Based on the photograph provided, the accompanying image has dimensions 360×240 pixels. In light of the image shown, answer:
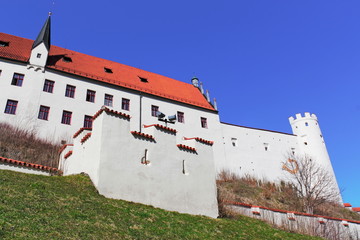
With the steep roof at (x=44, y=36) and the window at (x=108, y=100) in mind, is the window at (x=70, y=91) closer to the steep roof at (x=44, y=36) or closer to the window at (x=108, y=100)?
the window at (x=108, y=100)

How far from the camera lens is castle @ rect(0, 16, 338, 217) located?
11938 millimetres

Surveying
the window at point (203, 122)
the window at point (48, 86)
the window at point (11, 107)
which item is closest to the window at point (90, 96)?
the window at point (48, 86)

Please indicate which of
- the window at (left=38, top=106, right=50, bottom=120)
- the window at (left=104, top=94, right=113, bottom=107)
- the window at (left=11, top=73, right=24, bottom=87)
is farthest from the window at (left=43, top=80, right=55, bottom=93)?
the window at (left=104, top=94, right=113, bottom=107)

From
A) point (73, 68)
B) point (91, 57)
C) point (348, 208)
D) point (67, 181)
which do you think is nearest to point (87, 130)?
point (67, 181)

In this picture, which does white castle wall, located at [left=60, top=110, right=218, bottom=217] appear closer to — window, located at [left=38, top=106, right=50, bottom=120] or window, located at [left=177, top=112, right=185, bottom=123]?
window, located at [left=38, top=106, right=50, bottom=120]

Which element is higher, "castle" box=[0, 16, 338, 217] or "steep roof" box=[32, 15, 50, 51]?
"steep roof" box=[32, 15, 50, 51]

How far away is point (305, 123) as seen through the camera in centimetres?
4475

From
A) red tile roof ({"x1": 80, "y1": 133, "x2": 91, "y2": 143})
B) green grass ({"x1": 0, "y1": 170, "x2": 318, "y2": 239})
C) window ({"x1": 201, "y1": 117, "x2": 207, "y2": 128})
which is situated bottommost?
green grass ({"x1": 0, "y1": 170, "x2": 318, "y2": 239})

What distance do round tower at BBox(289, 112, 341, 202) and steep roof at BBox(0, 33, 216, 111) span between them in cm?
1515

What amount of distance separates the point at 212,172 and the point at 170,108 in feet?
66.5

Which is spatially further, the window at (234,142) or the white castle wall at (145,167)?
the window at (234,142)

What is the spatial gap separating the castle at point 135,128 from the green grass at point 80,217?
116cm

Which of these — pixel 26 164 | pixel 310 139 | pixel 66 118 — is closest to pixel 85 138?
pixel 26 164

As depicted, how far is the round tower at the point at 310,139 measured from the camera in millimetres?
41969
